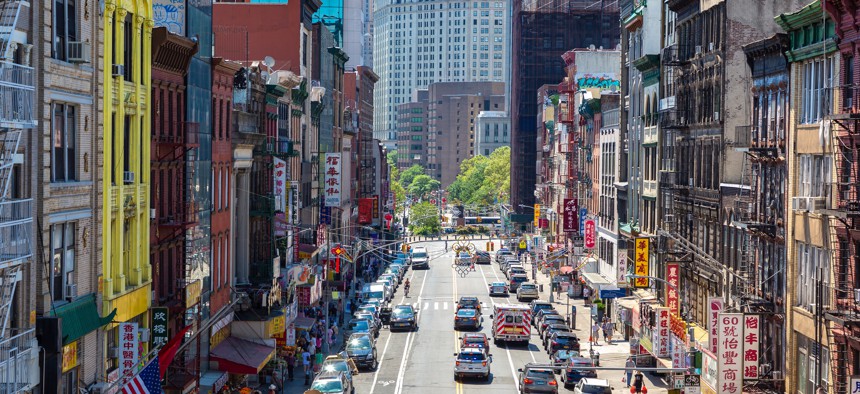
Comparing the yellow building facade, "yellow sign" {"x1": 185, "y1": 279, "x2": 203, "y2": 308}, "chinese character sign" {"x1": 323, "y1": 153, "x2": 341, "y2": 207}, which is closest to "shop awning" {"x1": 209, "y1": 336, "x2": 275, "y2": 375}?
"yellow sign" {"x1": 185, "y1": 279, "x2": 203, "y2": 308}

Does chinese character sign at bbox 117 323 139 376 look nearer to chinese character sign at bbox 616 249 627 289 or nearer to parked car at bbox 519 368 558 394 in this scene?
parked car at bbox 519 368 558 394

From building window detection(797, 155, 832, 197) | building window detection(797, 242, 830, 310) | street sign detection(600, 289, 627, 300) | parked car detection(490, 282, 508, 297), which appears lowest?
parked car detection(490, 282, 508, 297)

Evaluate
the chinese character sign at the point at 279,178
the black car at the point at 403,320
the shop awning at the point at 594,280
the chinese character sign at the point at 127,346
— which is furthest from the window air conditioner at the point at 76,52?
the shop awning at the point at 594,280

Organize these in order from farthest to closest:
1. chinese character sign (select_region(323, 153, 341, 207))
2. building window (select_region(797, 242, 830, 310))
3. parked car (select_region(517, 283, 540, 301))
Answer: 1. parked car (select_region(517, 283, 540, 301))
2. chinese character sign (select_region(323, 153, 341, 207))
3. building window (select_region(797, 242, 830, 310))

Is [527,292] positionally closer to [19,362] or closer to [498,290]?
[498,290]

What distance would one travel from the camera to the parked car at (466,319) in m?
82.6

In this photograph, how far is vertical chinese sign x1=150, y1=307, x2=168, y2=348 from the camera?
4266cm

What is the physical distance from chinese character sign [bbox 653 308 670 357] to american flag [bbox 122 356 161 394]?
104 ft

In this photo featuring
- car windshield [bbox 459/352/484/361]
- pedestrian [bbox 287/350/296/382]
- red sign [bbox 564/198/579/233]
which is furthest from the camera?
red sign [bbox 564/198/579/233]

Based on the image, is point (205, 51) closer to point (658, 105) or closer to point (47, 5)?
point (47, 5)

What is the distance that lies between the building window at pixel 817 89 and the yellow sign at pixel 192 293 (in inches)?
891

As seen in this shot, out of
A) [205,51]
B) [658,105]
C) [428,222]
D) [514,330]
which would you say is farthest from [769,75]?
[428,222]

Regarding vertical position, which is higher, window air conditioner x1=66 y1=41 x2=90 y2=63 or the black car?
window air conditioner x1=66 y1=41 x2=90 y2=63

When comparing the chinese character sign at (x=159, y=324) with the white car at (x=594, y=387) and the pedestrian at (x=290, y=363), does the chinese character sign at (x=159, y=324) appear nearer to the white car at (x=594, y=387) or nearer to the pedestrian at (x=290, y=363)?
the white car at (x=594, y=387)
